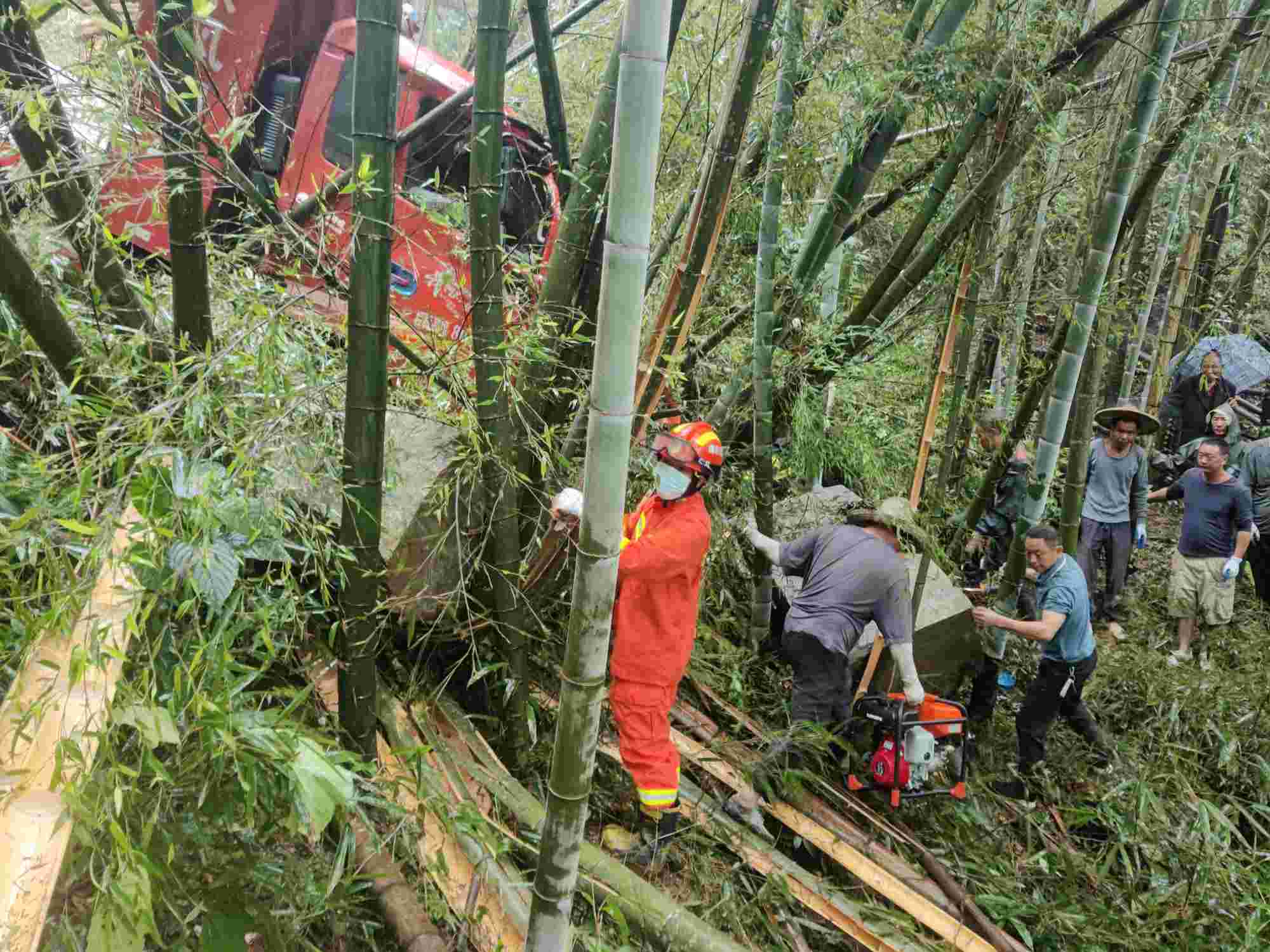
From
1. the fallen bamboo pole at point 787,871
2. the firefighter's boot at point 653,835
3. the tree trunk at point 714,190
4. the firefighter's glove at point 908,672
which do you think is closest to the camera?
the tree trunk at point 714,190

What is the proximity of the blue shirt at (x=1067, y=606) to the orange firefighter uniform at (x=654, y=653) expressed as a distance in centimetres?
177

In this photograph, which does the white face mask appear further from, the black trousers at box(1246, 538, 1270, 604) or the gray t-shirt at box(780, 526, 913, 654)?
the black trousers at box(1246, 538, 1270, 604)

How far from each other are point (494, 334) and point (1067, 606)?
276 cm

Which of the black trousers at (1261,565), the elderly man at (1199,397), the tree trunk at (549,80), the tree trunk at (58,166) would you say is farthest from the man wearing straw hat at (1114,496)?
the tree trunk at (58,166)

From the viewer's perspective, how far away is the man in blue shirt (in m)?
3.83

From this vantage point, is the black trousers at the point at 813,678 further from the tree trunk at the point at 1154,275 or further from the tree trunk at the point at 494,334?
the tree trunk at the point at 1154,275

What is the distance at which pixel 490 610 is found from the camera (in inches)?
111

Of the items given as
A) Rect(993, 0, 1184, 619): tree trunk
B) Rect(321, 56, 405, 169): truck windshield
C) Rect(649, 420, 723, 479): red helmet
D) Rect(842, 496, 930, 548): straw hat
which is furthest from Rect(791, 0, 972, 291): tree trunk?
Rect(321, 56, 405, 169): truck windshield

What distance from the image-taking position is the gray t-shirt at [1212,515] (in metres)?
5.11

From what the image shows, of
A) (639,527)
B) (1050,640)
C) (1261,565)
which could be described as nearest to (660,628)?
(639,527)

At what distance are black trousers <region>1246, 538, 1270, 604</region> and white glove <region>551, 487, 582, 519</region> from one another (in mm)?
5453

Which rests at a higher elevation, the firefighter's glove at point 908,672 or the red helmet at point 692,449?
the red helmet at point 692,449

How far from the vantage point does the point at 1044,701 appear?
400 cm

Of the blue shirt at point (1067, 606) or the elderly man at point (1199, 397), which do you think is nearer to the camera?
the blue shirt at point (1067, 606)
